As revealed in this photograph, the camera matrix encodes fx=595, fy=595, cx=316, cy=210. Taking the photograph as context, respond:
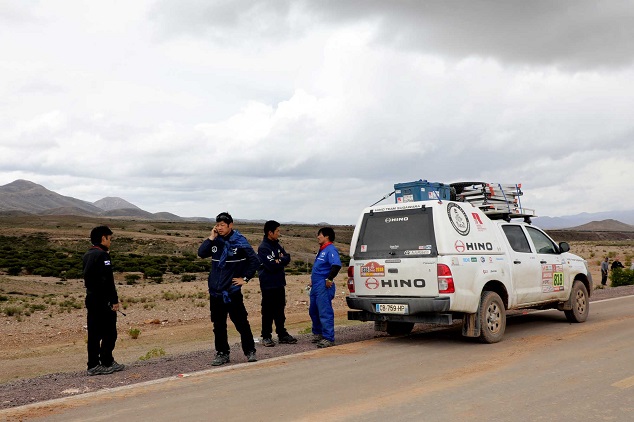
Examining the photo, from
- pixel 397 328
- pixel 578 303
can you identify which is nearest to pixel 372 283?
pixel 397 328

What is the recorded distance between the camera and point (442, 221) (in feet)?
29.5

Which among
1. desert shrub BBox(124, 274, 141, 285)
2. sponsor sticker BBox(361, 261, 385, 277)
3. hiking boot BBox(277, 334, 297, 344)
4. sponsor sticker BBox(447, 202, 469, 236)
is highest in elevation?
sponsor sticker BBox(447, 202, 469, 236)

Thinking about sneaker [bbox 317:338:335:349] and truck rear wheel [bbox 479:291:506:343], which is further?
sneaker [bbox 317:338:335:349]

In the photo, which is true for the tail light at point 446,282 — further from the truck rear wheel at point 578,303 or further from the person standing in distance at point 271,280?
the truck rear wheel at point 578,303

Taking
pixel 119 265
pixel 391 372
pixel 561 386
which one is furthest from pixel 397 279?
pixel 119 265

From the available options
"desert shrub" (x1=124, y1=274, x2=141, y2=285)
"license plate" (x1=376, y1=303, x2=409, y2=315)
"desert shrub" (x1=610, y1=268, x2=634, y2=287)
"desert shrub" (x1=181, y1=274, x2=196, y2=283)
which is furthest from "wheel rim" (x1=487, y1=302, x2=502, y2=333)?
"desert shrub" (x1=181, y1=274, x2=196, y2=283)

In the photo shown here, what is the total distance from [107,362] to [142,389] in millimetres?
1376

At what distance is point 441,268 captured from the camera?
28.6 feet

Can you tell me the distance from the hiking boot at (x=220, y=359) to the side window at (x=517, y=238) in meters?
5.26

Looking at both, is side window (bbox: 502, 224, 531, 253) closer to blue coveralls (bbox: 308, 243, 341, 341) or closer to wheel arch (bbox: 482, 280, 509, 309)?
wheel arch (bbox: 482, 280, 509, 309)

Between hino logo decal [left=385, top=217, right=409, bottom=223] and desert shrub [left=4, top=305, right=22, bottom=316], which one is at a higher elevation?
hino logo decal [left=385, top=217, right=409, bottom=223]

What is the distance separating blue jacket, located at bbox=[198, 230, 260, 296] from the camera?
8016 mm

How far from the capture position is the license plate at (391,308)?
8947 millimetres

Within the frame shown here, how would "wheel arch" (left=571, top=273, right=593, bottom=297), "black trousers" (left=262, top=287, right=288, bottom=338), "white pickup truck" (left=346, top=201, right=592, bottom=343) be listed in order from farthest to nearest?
1. "wheel arch" (left=571, top=273, right=593, bottom=297)
2. "black trousers" (left=262, top=287, right=288, bottom=338)
3. "white pickup truck" (left=346, top=201, right=592, bottom=343)
